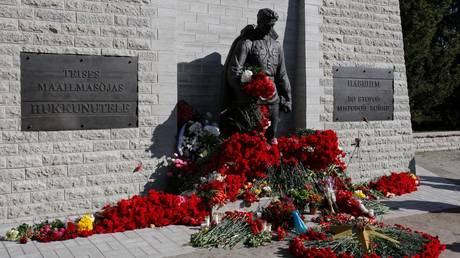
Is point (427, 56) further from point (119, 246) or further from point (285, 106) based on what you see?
point (119, 246)

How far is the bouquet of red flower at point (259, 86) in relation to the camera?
7195mm

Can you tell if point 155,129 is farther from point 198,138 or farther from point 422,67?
point 422,67

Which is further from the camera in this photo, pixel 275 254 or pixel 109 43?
pixel 109 43

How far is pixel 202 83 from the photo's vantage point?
8.31 m

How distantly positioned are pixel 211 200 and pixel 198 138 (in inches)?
57.0

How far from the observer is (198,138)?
24.9 ft

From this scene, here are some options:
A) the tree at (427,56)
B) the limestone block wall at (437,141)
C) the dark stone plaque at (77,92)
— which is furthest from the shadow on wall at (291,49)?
the tree at (427,56)

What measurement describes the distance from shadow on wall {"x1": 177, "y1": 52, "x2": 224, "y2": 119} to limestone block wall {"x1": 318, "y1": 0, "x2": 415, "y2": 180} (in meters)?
1.87

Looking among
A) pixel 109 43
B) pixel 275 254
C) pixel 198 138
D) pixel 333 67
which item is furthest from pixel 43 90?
pixel 333 67

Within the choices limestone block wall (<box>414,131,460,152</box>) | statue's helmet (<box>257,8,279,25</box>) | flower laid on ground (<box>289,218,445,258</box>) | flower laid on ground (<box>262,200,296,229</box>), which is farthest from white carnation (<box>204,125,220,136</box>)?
limestone block wall (<box>414,131,460,152</box>)

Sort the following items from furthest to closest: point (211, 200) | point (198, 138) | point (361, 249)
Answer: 1. point (198, 138)
2. point (211, 200)
3. point (361, 249)

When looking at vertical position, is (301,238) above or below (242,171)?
below

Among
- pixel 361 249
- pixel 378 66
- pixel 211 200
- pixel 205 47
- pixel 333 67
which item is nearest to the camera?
pixel 361 249

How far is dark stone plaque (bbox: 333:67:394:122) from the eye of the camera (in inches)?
357
